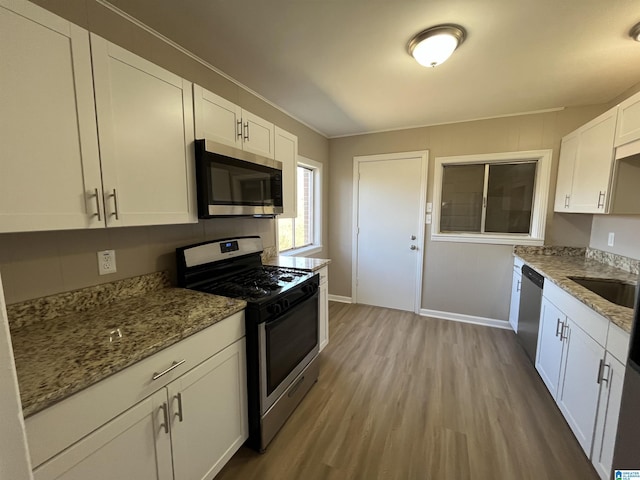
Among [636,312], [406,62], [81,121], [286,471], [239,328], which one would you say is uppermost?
[406,62]

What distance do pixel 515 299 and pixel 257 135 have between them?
3.20 meters

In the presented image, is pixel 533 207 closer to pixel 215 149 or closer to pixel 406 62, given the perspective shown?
pixel 406 62

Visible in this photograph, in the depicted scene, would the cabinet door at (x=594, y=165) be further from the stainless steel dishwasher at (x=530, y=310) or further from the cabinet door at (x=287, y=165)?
the cabinet door at (x=287, y=165)

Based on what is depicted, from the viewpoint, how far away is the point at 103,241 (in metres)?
1.46

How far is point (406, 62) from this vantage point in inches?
77.5

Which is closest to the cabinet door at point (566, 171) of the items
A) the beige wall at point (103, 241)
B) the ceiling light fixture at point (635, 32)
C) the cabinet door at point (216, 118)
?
the ceiling light fixture at point (635, 32)

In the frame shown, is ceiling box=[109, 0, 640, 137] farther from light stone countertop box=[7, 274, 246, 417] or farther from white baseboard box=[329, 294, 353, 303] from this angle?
white baseboard box=[329, 294, 353, 303]

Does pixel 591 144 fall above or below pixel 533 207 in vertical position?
above

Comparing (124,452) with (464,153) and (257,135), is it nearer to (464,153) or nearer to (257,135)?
(257,135)

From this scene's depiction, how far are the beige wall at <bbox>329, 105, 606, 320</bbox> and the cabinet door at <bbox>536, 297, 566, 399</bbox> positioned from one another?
3.41ft

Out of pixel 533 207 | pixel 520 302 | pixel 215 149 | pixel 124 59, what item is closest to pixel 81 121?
pixel 124 59

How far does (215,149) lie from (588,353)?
2.49 meters

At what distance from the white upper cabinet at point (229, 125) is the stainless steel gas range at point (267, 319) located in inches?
28.4

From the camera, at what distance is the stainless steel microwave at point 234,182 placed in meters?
1.58
